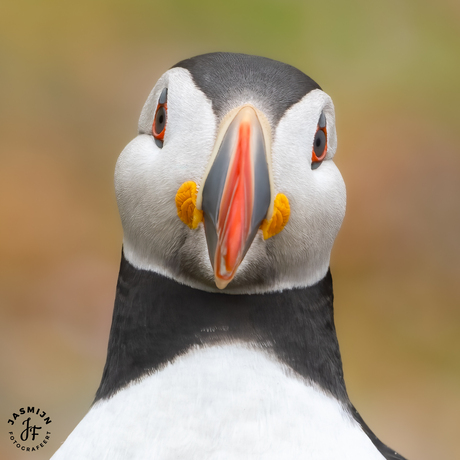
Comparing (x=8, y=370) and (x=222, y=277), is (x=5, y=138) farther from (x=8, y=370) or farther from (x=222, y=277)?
(x=222, y=277)

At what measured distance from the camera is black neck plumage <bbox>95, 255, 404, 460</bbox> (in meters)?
2.03

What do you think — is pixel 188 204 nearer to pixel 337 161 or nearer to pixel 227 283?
pixel 227 283

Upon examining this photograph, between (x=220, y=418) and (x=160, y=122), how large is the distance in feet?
2.80

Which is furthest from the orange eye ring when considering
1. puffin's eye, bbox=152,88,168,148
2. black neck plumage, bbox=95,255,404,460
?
black neck plumage, bbox=95,255,404,460

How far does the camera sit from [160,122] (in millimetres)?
2080

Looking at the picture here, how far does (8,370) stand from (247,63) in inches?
188

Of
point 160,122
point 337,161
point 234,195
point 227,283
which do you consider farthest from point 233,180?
point 337,161

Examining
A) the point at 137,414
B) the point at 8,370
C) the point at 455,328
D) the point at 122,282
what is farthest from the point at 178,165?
the point at 455,328

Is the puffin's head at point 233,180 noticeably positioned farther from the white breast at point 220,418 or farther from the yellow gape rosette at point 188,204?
the white breast at point 220,418

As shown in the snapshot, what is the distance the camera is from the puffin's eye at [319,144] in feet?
6.76

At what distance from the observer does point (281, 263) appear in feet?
6.55

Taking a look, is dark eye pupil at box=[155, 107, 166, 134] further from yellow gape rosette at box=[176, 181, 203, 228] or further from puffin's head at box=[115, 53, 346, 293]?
yellow gape rosette at box=[176, 181, 203, 228]

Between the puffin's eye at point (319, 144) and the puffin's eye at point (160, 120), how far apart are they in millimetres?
436

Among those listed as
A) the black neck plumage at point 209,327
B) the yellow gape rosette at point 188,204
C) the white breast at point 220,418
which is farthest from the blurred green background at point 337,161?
the yellow gape rosette at point 188,204
